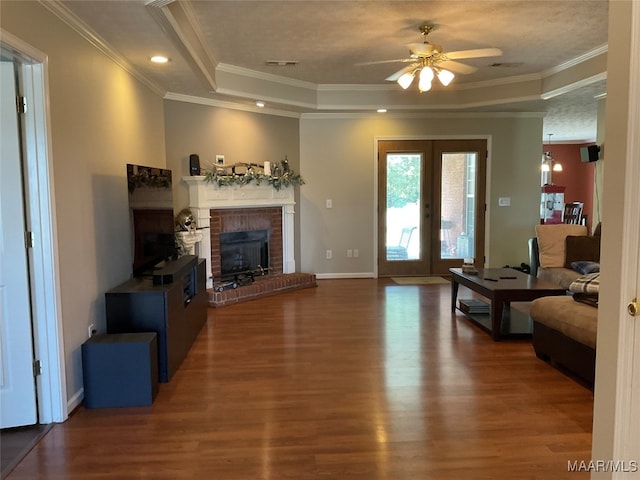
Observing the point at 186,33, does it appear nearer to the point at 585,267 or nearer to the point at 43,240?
the point at 43,240

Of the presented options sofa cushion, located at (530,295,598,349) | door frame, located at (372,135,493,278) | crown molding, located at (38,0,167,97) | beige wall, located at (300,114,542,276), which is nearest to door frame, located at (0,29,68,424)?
crown molding, located at (38,0,167,97)

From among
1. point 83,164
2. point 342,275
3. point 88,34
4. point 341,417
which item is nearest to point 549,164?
point 342,275

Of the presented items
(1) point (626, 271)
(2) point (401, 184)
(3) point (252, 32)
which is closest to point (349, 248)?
(2) point (401, 184)

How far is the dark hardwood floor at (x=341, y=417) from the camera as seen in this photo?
7.61ft

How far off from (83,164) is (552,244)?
489 cm

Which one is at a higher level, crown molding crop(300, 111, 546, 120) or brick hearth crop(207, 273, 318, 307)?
crown molding crop(300, 111, 546, 120)

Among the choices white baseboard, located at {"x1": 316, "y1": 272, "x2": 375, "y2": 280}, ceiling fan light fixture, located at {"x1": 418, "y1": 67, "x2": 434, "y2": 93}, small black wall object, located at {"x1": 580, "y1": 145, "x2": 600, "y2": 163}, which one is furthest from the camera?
white baseboard, located at {"x1": 316, "y1": 272, "x2": 375, "y2": 280}

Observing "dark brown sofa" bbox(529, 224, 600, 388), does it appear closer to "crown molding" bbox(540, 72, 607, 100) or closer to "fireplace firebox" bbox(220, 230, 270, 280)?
"crown molding" bbox(540, 72, 607, 100)

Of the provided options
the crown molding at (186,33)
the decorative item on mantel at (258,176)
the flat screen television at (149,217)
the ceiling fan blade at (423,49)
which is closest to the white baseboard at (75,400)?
the flat screen television at (149,217)

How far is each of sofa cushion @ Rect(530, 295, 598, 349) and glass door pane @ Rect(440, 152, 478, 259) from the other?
3652 mm

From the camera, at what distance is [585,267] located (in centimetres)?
512

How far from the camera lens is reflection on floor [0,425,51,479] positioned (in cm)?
236

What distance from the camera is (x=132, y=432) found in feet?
8.75

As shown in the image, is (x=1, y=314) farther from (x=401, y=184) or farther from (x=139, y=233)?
(x=401, y=184)
